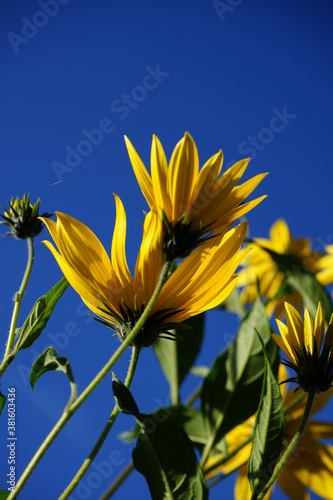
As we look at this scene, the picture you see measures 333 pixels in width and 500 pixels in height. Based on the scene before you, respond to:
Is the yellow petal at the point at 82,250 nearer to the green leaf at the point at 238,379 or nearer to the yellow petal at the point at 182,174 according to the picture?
the yellow petal at the point at 182,174

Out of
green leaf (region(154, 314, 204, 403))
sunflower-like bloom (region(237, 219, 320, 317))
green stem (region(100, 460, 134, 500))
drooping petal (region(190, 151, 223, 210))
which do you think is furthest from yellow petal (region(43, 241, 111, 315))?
sunflower-like bloom (region(237, 219, 320, 317))

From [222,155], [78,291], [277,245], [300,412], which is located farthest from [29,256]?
[277,245]

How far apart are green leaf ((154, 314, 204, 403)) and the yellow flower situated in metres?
0.51

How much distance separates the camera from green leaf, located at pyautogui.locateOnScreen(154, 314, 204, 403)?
794 mm

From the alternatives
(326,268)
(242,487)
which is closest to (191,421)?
(242,487)

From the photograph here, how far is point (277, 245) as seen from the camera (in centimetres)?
151

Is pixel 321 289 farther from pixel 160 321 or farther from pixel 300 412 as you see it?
pixel 160 321

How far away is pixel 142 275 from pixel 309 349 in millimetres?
163

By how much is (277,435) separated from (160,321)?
127 millimetres

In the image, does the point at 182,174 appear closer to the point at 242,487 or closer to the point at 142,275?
the point at 142,275

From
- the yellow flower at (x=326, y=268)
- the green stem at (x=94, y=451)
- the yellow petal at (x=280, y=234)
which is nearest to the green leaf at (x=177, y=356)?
the green stem at (x=94, y=451)

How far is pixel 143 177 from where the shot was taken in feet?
1.51

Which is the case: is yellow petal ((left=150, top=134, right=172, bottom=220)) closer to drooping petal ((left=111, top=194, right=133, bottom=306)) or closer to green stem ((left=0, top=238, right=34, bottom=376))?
drooping petal ((left=111, top=194, right=133, bottom=306))

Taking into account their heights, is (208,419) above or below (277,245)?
below
